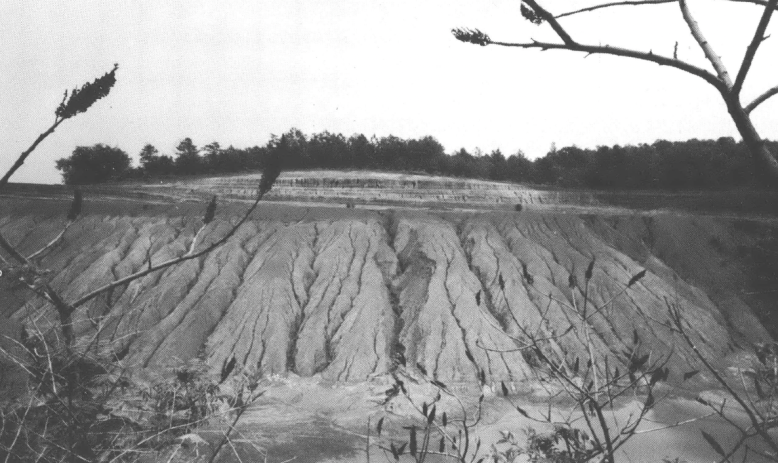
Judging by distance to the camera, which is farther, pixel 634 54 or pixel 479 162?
pixel 479 162

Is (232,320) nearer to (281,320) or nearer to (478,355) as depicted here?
(281,320)

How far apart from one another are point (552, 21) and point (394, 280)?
94.6 feet

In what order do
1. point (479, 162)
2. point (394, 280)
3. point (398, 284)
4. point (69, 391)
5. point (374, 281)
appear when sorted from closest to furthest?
1. point (69, 391)
2. point (374, 281)
3. point (398, 284)
4. point (394, 280)
5. point (479, 162)

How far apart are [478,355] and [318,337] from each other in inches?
313

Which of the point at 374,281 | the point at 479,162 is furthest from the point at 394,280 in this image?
the point at 479,162

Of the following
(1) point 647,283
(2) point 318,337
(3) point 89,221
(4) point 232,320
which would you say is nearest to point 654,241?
(1) point 647,283

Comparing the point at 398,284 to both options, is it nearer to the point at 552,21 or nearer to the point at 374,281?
the point at 374,281

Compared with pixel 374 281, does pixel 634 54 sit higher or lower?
higher

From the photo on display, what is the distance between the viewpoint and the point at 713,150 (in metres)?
49.6

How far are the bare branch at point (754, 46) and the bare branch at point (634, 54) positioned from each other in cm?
11

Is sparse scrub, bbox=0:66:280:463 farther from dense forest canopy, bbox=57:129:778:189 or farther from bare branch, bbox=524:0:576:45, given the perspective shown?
dense forest canopy, bbox=57:129:778:189

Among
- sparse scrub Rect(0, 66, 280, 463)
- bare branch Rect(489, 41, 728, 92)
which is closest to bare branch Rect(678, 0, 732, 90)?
bare branch Rect(489, 41, 728, 92)

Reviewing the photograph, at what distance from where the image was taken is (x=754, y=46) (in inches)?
63.9

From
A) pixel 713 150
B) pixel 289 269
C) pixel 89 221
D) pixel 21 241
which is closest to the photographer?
pixel 289 269
